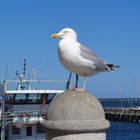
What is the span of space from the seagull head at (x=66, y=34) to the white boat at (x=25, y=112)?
70.2 feet

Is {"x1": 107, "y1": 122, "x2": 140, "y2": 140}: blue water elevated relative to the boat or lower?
lower

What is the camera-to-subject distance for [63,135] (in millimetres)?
4809

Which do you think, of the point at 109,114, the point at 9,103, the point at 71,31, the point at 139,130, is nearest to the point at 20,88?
the point at 9,103

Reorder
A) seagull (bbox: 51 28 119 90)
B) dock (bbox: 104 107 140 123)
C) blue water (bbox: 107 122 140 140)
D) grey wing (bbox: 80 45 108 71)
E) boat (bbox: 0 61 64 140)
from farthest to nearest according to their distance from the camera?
dock (bbox: 104 107 140 123) < blue water (bbox: 107 122 140 140) < boat (bbox: 0 61 64 140) < grey wing (bbox: 80 45 108 71) < seagull (bbox: 51 28 119 90)

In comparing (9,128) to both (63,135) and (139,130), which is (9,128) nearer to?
(63,135)

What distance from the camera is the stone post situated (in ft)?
15.5

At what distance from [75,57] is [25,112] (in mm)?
22909

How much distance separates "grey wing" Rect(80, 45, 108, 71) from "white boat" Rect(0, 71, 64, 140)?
21109 mm

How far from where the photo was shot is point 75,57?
5.25m

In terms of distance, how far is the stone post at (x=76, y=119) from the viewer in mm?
4730

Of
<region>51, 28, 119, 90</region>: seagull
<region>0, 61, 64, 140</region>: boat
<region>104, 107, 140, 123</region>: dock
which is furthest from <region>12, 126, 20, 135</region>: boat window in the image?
<region>104, 107, 140, 123</region>: dock

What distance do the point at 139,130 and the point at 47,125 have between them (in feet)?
229

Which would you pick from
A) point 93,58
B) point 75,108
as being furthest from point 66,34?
point 75,108

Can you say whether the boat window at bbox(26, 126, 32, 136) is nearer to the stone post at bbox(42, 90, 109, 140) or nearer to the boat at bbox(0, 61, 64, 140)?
the boat at bbox(0, 61, 64, 140)
